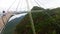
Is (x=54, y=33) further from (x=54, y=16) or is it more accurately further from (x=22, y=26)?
(x=22, y=26)

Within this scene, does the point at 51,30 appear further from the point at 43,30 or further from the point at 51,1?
the point at 51,1

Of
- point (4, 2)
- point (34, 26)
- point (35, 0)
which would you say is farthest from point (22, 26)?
point (4, 2)

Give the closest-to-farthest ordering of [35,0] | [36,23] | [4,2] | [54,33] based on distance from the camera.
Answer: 1. [54,33]
2. [36,23]
3. [35,0]
4. [4,2]

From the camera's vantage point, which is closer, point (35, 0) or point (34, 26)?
point (34, 26)

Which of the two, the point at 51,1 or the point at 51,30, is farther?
the point at 51,1

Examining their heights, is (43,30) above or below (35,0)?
below

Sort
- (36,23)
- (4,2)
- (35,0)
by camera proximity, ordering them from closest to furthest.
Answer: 1. (36,23)
2. (35,0)
3. (4,2)

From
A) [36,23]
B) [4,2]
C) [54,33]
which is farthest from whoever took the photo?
[4,2]

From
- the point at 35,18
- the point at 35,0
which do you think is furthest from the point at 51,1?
the point at 35,18

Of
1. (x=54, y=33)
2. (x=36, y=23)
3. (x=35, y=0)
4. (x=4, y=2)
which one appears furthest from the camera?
(x=4, y=2)
